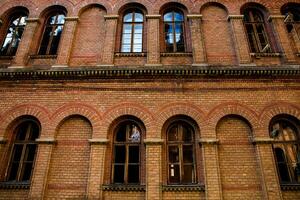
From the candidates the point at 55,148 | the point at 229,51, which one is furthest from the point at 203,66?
the point at 55,148

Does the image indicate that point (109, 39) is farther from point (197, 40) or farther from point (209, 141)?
point (209, 141)

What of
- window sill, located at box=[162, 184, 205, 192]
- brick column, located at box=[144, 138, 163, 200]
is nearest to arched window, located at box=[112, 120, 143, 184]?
brick column, located at box=[144, 138, 163, 200]

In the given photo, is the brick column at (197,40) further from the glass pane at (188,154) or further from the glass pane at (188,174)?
the glass pane at (188,174)

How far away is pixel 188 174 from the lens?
24.1 feet

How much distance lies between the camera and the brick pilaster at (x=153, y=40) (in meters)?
8.69

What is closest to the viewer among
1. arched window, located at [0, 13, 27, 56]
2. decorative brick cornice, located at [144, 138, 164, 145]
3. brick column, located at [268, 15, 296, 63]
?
decorative brick cornice, located at [144, 138, 164, 145]

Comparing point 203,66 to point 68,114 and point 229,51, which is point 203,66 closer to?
point 229,51

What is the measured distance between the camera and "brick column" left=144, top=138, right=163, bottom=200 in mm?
6934

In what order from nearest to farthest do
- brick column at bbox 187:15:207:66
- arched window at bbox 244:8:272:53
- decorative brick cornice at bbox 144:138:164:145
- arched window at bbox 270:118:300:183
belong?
arched window at bbox 270:118:300:183, decorative brick cornice at bbox 144:138:164:145, brick column at bbox 187:15:207:66, arched window at bbox 244:8:272:53

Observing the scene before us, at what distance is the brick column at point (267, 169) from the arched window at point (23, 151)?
6639 millimetres

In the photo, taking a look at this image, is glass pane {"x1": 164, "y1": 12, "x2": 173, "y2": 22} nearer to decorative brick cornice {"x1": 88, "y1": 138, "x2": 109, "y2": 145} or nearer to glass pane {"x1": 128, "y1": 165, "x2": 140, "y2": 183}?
decorative brick cornice {"x1": 88, "y1": 138, "x2": 109, "y2": 145}

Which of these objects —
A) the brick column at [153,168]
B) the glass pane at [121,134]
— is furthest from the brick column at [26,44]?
the brick column at [153,168]

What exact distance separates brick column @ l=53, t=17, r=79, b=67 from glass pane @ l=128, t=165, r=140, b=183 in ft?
13.5

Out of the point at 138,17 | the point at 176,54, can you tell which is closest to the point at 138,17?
the point at 138,17
